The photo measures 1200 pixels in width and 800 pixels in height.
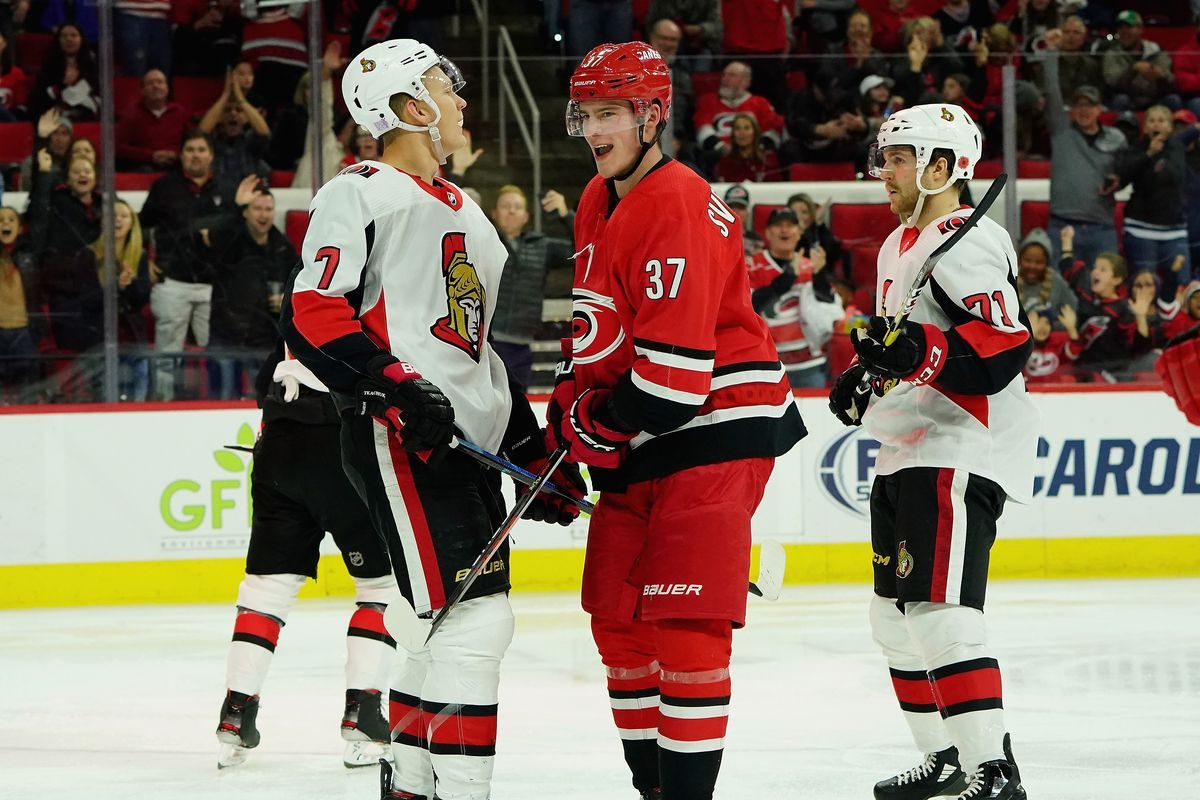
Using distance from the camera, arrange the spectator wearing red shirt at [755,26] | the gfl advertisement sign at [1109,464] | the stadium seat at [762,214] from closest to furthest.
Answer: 1. the gfl advertisement sign at [1109,464]
2. the stadium seat at [762,214]
3. the spectator wearing red shirt at [755,26]

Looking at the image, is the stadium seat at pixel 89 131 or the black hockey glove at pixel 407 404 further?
the stadium seat at pixel 89 131

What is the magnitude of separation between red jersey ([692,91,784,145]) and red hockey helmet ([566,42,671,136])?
178 inches

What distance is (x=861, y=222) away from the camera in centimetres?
687

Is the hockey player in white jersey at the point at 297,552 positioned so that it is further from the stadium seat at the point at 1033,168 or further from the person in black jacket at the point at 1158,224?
the person in black jacket at the point at 1158,224

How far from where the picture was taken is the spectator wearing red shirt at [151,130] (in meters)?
6.54

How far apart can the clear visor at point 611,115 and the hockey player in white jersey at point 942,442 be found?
591 millimetres

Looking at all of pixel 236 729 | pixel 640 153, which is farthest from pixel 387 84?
pixel 236 729

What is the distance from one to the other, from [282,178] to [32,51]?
1.50 m

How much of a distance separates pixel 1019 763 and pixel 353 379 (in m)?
1.77

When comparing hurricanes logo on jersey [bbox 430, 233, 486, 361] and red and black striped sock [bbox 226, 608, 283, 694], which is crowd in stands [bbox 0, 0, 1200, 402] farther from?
hurricanes logo on jersey [bbox 430, 233, 486, 361]

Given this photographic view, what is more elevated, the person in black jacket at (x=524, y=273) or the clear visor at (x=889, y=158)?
the clear visor at (x=889, y=158)

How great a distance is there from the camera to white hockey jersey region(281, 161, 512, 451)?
261cm

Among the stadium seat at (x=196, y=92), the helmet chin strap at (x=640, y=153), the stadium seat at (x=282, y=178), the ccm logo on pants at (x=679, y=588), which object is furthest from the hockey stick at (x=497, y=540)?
the stadium seat at (x=196, y=92)

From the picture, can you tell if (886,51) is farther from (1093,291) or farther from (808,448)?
(808,448)
